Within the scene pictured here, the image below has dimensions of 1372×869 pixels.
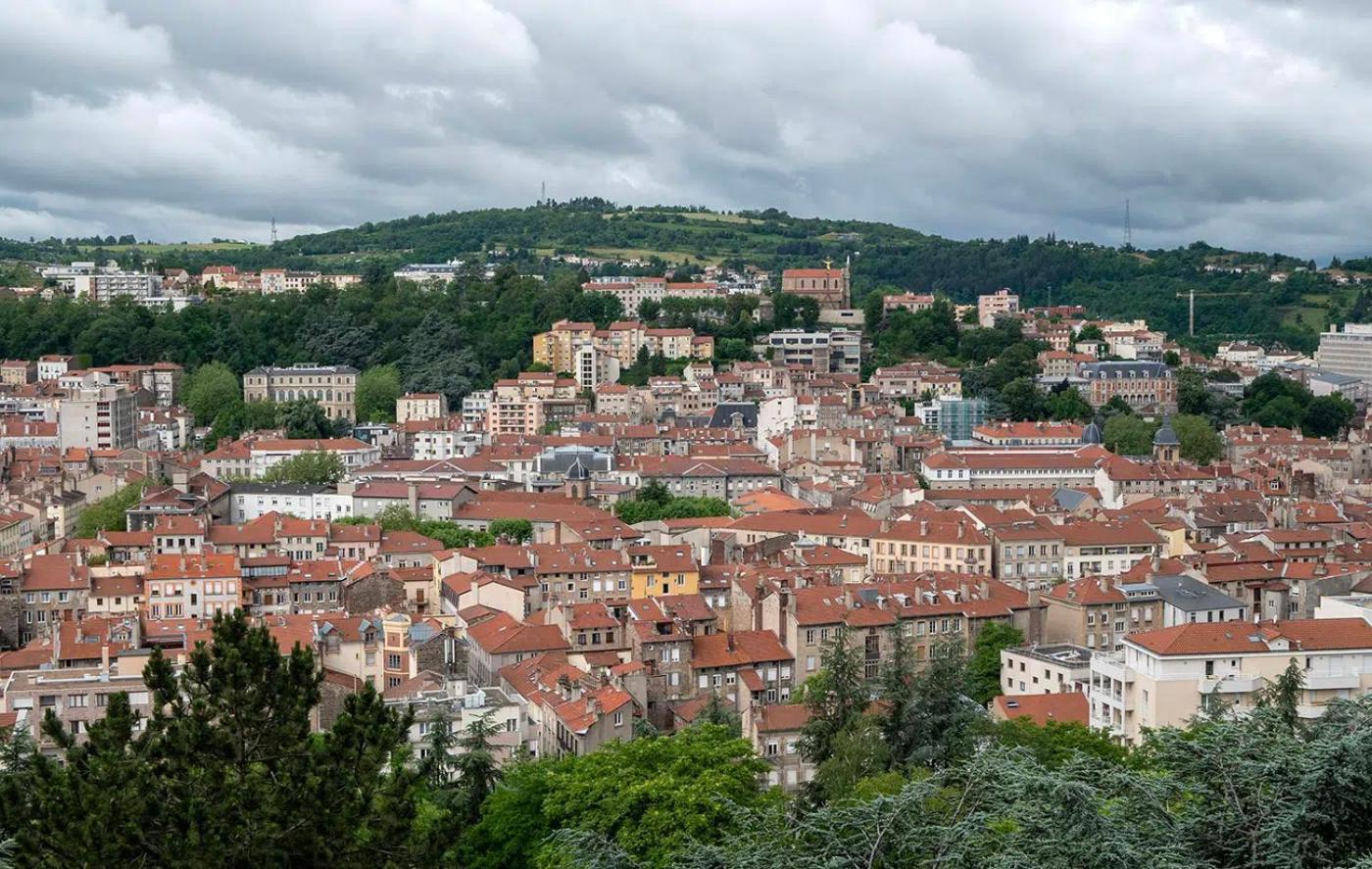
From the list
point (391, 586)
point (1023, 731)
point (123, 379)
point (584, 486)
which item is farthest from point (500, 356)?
point (1023, 731)

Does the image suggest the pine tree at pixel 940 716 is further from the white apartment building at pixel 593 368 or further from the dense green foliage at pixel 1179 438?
the white apartment building at pixel 593 368

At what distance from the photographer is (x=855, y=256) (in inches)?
5910

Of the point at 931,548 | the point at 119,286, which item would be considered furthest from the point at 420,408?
the point at 119,286

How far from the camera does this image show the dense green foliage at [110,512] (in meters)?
58.3

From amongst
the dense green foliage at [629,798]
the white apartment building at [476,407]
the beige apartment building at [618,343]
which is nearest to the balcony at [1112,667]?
the dense green foliage at [629,798]

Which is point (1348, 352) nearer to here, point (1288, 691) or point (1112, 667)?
point (1112, 667)

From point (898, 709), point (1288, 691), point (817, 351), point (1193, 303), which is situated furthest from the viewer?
point (1193, 303)

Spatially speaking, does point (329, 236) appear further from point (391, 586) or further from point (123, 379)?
point (391, 586)

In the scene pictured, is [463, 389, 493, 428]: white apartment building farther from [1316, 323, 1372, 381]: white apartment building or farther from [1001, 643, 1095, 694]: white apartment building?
[1316, 323, 1372, 381]: white apartment building

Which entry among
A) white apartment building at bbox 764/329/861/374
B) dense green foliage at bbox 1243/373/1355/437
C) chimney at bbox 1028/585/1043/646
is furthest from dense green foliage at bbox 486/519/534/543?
dense green foliage at bbox 1243/373/1355/437

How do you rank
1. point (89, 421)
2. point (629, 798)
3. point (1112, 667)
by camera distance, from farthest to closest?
point (89, 421) → point (1112, 667) → point (629, 798)

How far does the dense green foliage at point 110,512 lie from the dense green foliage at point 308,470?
19.5 ft

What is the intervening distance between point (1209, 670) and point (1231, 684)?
49 cm

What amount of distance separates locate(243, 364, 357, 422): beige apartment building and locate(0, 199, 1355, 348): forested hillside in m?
46.2
